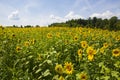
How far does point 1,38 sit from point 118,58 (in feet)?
9.38

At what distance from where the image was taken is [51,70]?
5.11 meters

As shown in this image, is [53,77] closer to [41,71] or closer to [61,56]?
[41,71]

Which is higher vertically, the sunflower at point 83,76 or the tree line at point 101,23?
the sunflower at point 83,76

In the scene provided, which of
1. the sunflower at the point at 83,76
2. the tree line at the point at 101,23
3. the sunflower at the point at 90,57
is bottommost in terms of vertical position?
the tree line at the point at 101,23

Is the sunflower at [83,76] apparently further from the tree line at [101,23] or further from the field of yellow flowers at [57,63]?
the tree line at [101,23]

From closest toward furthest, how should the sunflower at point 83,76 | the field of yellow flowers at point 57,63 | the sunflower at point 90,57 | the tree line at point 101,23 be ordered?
the sunflower at point 83,76, the field of yellow flowers at point 57,63, the sunflower at point 90,57, the tree line at point 101,23

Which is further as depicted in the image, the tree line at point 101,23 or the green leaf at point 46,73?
the tree line at point 101,23

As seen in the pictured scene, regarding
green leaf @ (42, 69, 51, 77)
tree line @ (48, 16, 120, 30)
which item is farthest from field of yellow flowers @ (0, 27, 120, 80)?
tree line @ (48, 16, 120, 30)

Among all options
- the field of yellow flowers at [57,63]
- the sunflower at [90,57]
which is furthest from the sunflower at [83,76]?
the sunflower at [90,57]

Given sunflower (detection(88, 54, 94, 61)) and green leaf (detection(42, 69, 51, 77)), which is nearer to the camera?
sunflower (detection(88, 54, 94, 61))

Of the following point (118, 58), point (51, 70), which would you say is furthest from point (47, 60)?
point (118, 58)

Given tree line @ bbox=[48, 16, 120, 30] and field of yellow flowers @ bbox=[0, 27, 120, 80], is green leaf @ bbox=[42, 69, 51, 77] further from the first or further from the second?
tree line @ bbox=[48, 16, 120, 30]

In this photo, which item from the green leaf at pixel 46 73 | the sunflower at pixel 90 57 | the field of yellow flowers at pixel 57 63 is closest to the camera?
the field of yellow flowers at pixel 57 63

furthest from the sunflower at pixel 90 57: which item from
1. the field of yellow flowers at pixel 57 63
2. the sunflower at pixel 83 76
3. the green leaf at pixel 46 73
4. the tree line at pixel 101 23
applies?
the tree line at pixel 101 23
